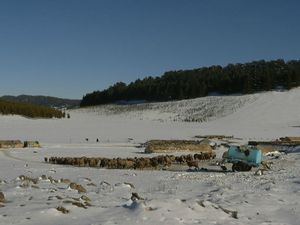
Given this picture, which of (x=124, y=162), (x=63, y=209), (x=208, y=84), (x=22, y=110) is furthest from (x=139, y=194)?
(x=208, y=84)

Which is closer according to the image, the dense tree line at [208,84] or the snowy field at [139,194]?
the snowy field at [139,194]

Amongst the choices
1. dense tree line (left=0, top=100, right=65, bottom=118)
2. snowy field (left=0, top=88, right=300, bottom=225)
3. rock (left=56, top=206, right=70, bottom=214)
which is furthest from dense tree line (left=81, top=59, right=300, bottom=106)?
rock (left=56, top=206, right=70, bottom=214)

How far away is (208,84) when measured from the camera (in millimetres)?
132250

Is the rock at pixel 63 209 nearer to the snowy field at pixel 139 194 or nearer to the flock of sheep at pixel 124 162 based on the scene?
the snowy field at pixel 139 194

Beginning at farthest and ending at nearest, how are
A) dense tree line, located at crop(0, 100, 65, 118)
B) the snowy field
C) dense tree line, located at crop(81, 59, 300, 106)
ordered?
1. dense tree line, located at crop(81, 59, 300, 106)
2. dense tree line, located at crop(0, 100, 65, 118)
3. the snowy field

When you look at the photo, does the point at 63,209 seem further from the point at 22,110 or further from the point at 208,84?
the point at 208,84

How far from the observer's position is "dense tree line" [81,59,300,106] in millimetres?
117625

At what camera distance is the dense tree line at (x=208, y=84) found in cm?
11762

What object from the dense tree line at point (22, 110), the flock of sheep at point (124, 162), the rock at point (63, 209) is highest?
the dense tree line at point (22, 110)

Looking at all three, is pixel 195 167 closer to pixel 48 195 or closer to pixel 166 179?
pixel 166 179

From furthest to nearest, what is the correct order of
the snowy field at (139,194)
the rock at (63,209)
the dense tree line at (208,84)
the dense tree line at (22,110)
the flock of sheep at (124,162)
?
the dense tree line at (208,84) → the dense tree line at (22,110) → the flock of sheep at (124,162) → the rock at (63,209) → the snowy field at (139,194)

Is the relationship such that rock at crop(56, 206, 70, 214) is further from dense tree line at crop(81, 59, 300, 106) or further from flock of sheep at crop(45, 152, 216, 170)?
dense tree line at crop(81, 59, 300, 106)

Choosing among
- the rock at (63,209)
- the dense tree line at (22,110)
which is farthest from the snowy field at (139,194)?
the dense tree line at (22,110)

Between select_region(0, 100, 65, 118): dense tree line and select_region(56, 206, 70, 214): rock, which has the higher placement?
select_region(0, 100, 65, 118): dense tree line
